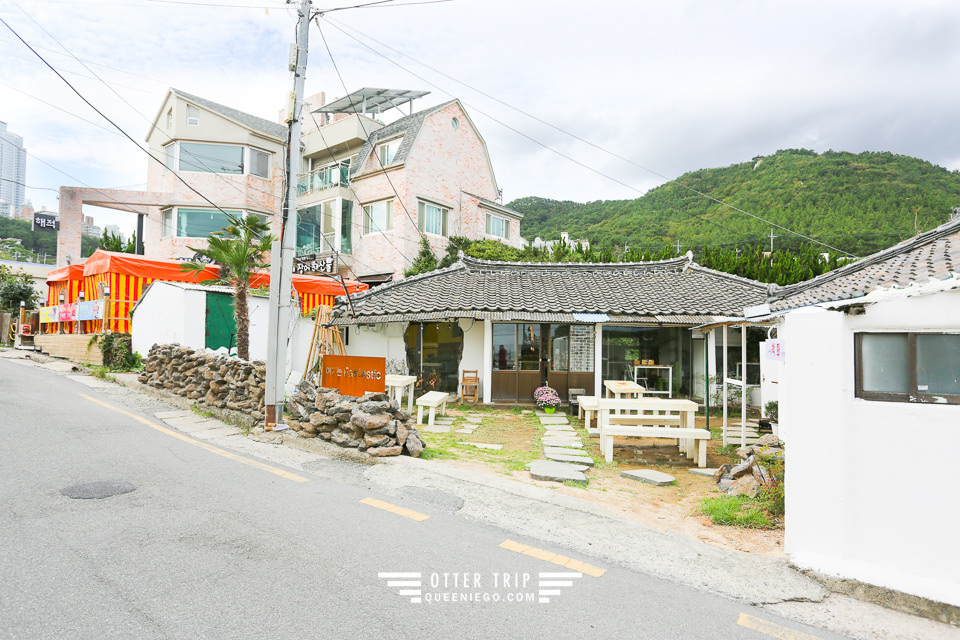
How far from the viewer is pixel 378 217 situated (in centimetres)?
2634

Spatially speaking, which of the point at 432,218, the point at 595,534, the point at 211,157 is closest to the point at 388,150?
the point at 432,218

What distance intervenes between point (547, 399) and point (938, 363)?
1041 centimetres

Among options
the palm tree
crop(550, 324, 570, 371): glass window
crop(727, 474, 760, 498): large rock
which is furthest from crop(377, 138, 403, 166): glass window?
crop(727, 474, 760, 498): large rock

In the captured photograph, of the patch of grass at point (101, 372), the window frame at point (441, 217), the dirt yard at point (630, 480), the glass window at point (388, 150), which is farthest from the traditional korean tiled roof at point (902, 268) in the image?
the glass window at point (388, 150)

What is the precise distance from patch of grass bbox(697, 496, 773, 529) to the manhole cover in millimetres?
6508

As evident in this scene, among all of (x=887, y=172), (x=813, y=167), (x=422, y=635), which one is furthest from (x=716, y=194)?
(x=422, y=635)

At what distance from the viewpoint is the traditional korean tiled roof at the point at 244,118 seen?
90.7 feet

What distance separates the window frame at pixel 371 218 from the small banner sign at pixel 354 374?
16.9 metres

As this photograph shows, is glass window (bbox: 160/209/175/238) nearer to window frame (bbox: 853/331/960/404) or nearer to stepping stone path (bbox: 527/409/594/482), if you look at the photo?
stepping stone path (bbox: 527/409/594/482)

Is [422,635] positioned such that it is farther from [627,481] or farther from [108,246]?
[108,246]

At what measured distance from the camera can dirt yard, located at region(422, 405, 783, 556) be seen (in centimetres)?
542

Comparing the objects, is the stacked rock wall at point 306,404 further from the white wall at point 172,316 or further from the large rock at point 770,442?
the large rock at point 770,442

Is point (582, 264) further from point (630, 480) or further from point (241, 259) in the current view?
point (630, 480)

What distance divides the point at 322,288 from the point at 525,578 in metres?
18.3
